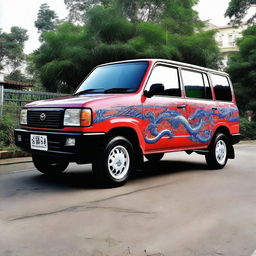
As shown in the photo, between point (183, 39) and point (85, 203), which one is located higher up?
point (183, 39)

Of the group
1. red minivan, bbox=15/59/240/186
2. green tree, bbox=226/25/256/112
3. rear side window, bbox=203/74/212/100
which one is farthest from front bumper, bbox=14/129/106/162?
green tree, bbox=226/25/256/112

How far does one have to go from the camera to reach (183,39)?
18125 mm

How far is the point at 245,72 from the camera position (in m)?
22.5

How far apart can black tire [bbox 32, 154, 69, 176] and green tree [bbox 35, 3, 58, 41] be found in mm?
41576

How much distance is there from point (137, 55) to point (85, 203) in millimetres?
12435

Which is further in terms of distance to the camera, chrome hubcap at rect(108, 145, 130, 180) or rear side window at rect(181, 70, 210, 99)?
rear side window at rect(181, 70, 210, 99)

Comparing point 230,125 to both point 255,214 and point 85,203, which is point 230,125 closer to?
point 255,214

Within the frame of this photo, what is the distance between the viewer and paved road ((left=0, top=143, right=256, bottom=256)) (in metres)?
2.93

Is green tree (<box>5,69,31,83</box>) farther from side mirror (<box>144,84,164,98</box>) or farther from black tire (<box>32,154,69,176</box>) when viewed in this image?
side mirror (<box>144,84,164,98</box>)

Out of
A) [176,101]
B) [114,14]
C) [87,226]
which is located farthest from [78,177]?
[114,14]

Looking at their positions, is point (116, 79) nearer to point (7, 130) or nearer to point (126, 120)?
point (126, 120)

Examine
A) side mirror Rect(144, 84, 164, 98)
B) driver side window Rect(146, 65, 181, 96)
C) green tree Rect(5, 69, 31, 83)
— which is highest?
green tree Rect(5, 69, 31, 83)

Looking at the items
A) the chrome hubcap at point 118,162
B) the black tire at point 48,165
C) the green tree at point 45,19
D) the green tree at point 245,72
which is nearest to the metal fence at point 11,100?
the black tire at point 48,165

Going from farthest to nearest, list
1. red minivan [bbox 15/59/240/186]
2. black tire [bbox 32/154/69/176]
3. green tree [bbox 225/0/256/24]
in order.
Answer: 1. green tree [bbox 225/0/256/24]
2. black tire [bbox 32/154/69/176]
3. red minivan [bbox 15/59/240/186]
